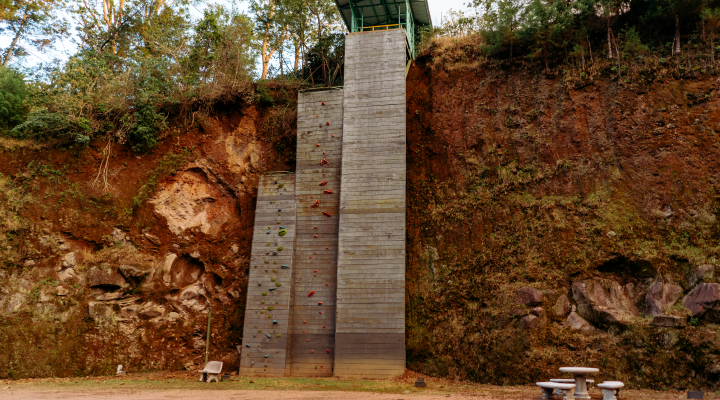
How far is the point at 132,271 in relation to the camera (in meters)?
14.8

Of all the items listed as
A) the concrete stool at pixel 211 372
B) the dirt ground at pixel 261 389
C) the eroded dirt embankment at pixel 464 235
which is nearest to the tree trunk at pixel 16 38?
the eroded dirt embankment at pixel 464 235

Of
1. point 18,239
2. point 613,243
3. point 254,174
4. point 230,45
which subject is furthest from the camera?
point 230,45

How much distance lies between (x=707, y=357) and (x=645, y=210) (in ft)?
12.7

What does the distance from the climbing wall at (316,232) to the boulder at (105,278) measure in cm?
540

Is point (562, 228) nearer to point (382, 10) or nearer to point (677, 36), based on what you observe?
point (677, 36)

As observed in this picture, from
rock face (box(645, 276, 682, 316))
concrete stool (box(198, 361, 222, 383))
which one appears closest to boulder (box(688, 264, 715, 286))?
rock face (box(645, 276, 682, 316))

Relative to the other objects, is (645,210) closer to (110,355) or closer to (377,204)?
(377,204)

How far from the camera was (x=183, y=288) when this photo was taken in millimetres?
15289

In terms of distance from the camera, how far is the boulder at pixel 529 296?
12125mm

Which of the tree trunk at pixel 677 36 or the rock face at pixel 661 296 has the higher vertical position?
the tree trunk at pixel 677 36

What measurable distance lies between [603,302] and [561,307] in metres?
0.96

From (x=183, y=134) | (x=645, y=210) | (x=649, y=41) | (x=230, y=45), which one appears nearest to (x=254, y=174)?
(x=183, y=134)

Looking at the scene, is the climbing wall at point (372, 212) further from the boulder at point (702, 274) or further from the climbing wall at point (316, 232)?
the boulder at point (702, 274)

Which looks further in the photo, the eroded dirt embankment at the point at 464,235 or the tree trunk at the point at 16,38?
the tree trunk at the point at 16,38
